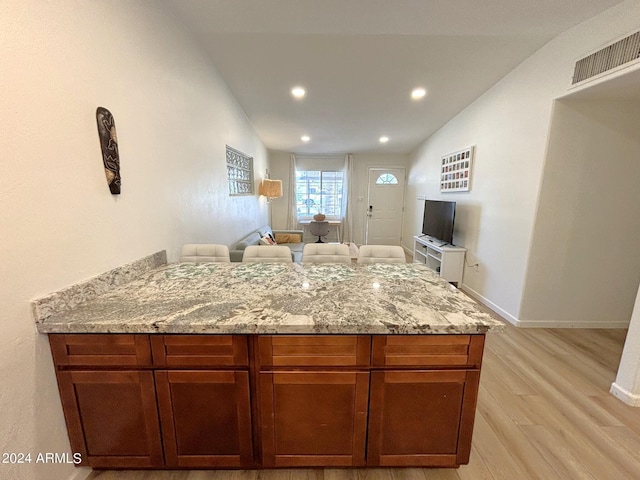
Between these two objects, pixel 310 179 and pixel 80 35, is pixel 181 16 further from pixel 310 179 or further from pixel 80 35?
pixel 310 179

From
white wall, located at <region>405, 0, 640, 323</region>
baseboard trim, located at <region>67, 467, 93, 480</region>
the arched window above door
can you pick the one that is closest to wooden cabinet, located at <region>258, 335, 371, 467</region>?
baseboard trim, located at <region>67, 467, 93, 480</region>

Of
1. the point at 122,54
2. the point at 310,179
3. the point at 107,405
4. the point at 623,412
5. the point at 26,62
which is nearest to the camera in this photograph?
the point at 26,62

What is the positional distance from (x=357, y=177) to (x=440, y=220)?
3.21 meters

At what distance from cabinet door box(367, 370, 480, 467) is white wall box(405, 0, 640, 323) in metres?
2.10

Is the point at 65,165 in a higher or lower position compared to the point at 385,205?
higher

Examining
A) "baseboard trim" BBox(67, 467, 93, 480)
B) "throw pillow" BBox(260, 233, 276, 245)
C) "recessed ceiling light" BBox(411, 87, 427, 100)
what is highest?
"recessed ceiling light" BBox(411, 87, 427, 100)

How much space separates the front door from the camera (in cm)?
681

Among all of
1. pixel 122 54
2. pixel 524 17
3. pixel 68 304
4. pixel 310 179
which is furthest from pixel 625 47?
pixel 310 179

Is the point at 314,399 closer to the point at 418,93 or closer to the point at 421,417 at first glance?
the point at 421,417

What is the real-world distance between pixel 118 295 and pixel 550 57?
391 cm

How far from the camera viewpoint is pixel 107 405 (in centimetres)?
113

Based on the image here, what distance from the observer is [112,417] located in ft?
3.76

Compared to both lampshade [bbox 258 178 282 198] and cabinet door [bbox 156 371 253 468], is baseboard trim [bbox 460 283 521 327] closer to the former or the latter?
cabinet door [bbox 156 371 253 468]

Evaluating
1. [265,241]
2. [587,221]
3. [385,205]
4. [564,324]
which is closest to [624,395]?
[564,324]
